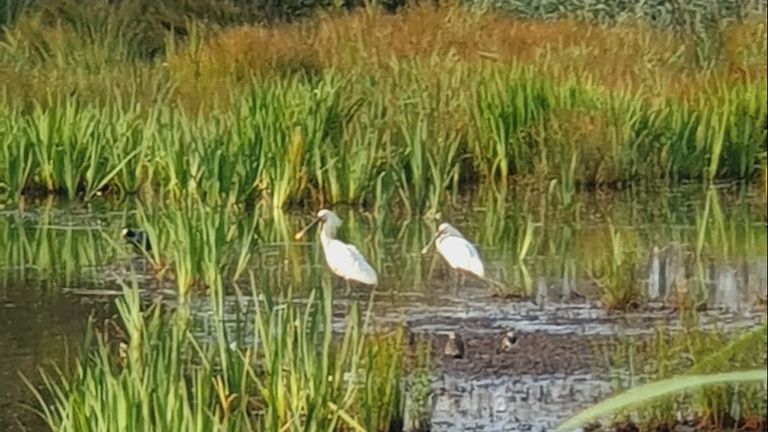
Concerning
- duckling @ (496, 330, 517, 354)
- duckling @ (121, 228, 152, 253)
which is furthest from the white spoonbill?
Result: duckling @ (496, 330, 517, 354)

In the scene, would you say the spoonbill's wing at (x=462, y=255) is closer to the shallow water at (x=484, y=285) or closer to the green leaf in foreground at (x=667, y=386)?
the shallow water at (x=484, y=285)

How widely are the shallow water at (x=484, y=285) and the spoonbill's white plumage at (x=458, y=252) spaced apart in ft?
0.15

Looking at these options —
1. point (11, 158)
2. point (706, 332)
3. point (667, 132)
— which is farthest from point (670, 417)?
point (11, 158)

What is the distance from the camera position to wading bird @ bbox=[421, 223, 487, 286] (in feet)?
12.3

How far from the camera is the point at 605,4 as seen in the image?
3.04 metres

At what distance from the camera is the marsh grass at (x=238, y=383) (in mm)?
2041

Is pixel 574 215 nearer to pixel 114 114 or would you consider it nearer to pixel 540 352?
pixel 540 352

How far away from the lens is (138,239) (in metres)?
4.32

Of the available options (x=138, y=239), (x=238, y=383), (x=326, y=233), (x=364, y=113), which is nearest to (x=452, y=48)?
(x=326, y=233)

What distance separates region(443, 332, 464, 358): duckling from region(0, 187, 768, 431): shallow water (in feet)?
0.11

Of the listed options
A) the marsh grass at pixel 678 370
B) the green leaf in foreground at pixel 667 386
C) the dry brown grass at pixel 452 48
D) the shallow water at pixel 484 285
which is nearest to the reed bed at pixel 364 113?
the dry brown grass at pixel 452 48

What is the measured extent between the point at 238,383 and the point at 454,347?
35.1 inches

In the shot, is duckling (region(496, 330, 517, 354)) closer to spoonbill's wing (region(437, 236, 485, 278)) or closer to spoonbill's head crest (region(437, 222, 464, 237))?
spoonbill's wing (region(437, 236, 485, 278))

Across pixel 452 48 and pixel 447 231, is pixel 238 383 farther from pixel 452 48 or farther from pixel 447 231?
pixel 452 48
